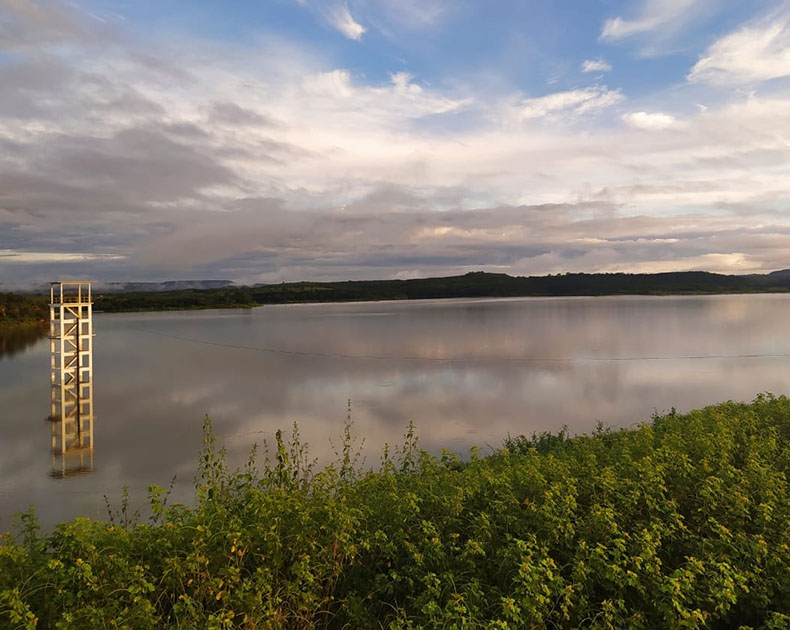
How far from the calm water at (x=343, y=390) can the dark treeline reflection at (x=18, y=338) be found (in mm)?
756

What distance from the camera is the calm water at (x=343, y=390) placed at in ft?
46.3

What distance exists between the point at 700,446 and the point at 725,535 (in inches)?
151

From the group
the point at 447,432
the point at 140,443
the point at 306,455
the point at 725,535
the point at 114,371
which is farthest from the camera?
the point at 114,371

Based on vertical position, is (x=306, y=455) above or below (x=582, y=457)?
below

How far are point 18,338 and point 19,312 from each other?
58.1ft

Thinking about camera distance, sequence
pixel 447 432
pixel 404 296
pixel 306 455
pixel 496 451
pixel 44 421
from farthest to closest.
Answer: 1. pixel 404 296
2. pixel 44 421
3. pixel 447 432
4. pixel 496 451
5. pixel 306 455

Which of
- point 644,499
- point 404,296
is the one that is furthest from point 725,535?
point 404,296

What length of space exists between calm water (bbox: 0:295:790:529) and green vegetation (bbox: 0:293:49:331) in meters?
21.8

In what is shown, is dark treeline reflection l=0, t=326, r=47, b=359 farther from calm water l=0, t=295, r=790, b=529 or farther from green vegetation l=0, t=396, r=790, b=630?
green vegetation l=0, t=396, r=790, b=630

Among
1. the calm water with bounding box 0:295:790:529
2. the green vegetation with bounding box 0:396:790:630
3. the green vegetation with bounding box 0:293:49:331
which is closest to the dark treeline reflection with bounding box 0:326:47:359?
the calm water with bounding box 0:295:790:529

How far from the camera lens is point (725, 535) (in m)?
5.81

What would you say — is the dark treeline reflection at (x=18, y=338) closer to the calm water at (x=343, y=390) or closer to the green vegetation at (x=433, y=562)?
the calm water at (x=343, y=390)

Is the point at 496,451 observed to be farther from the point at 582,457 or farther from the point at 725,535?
the point at 725,535

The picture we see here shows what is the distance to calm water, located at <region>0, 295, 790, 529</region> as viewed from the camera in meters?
14.1
